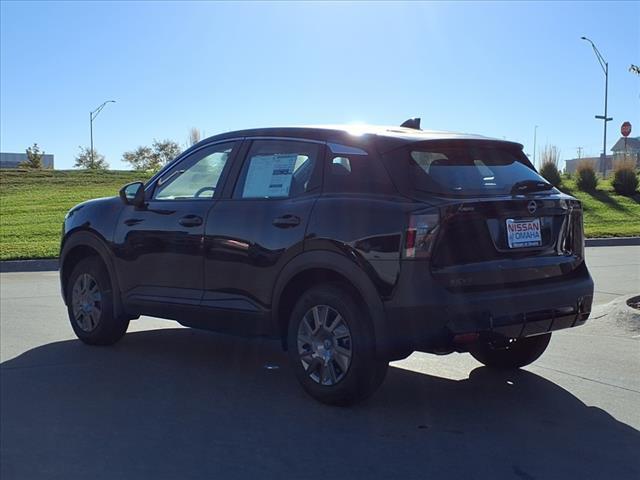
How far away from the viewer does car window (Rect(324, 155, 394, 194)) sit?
15.4 feet

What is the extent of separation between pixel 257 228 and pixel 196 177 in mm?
1100

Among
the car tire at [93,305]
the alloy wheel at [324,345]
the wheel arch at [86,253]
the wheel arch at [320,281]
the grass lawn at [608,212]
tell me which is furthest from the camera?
the grass lawn at [608,212]

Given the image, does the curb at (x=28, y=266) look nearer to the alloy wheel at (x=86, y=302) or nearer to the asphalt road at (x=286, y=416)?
the asphalt road at (x=286, y=416)

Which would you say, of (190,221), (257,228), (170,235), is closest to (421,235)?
(257,228)

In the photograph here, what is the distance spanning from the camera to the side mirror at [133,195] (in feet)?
20.7

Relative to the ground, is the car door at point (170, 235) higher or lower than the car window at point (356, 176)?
lower

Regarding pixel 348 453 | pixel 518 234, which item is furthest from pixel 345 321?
pixel 518 234

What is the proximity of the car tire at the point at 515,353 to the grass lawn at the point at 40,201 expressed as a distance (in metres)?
11.2

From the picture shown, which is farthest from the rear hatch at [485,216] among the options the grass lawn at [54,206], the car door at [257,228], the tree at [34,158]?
the tree at [34,158]

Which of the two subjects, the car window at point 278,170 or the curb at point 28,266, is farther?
the curb at point 28,266

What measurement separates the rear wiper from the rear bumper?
2.10 feet

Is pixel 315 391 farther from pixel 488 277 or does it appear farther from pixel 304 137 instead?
pixel 304 137

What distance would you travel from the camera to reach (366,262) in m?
4.54

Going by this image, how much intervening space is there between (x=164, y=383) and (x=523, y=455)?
9.27 ft
